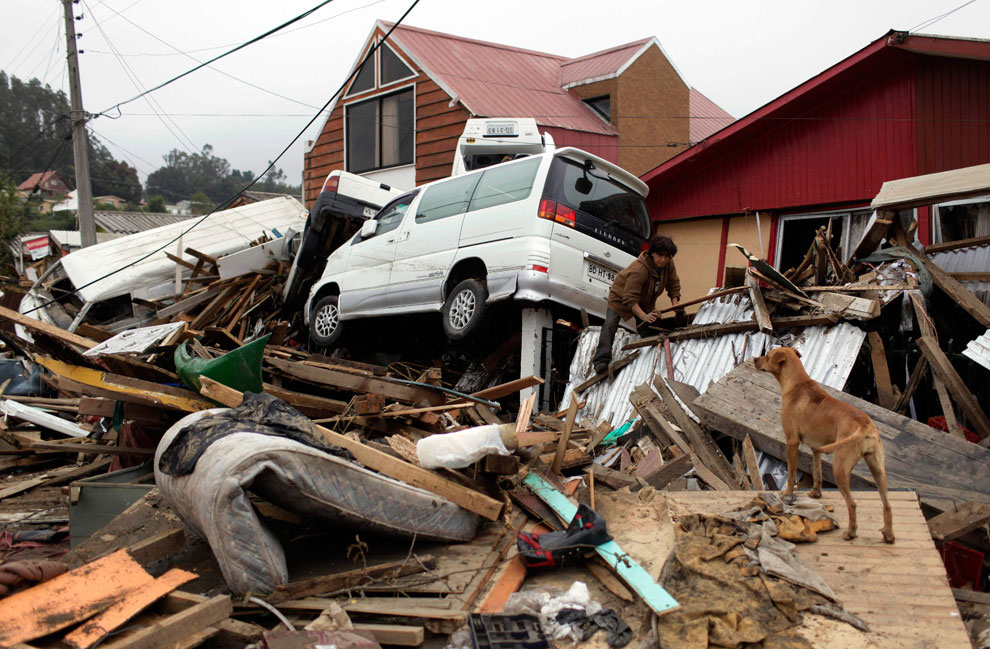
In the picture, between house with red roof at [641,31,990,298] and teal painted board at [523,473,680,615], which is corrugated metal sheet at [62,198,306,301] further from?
teal painted board at [523,473,680,615]

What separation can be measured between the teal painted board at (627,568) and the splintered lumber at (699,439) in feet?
5.62

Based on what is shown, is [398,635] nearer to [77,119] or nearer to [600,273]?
[600,273]

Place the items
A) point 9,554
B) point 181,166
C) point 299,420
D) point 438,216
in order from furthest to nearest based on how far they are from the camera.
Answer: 1. point 181,166
2. point 438,216
3. point 9,554
4. point 299,420

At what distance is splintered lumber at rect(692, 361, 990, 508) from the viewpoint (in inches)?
192

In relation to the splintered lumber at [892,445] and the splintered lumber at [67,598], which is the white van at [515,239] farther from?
the splintered lumber at [67,598]

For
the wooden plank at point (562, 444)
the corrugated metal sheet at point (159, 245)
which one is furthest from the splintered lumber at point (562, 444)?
the corrugated metal sheet at point (159, 245)

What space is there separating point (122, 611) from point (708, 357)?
5410 millimetres

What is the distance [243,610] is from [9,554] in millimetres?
3471

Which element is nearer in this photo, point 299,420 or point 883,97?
point 299,420

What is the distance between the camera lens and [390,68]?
1783 centimetres

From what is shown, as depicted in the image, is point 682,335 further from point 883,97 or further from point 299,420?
point 883,97

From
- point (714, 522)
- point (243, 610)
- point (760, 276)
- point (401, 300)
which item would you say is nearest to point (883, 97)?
point (760, 276)

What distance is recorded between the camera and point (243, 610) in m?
3.47

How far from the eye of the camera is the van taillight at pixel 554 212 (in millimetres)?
7641
